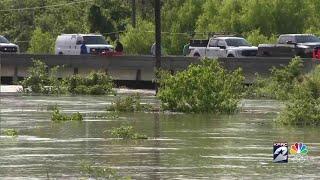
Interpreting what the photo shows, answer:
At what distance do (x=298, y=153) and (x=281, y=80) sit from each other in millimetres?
21495

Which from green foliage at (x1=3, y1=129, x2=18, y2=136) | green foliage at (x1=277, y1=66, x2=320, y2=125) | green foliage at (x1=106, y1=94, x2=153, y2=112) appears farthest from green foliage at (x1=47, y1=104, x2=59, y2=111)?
green foliage at (x1=277, y1=66, x2=320, y2=125)

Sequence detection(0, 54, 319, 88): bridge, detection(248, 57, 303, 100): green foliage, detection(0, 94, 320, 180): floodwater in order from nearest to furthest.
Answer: detection(0, 94, 320, 180): floodwater → detection(248, 57, 303, 100): green foliage → detection(0, 54, 319, 88): bridge

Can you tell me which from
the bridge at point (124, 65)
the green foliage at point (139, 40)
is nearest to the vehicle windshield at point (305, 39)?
the bridge at point (124, 65)

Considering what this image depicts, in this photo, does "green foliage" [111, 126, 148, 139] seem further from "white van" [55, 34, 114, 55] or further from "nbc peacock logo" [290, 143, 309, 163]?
"white van" [55, 34, 114, 55]

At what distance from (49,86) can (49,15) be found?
56.1 meters

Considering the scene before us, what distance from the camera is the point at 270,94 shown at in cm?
4447

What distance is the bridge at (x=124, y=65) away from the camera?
159 feet

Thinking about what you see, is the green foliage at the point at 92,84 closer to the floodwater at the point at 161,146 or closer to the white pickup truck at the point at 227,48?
the white pickup truck at the point at 227,48

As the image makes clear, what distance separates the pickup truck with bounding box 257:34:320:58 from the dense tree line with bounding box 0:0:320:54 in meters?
11.4

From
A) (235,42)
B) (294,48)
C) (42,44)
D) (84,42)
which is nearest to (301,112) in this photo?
(294,48)

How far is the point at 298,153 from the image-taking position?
22.5 m

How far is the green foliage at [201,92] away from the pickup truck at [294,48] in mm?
20118

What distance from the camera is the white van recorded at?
6606 cm

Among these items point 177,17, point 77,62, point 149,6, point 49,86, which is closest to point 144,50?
point 177,17
